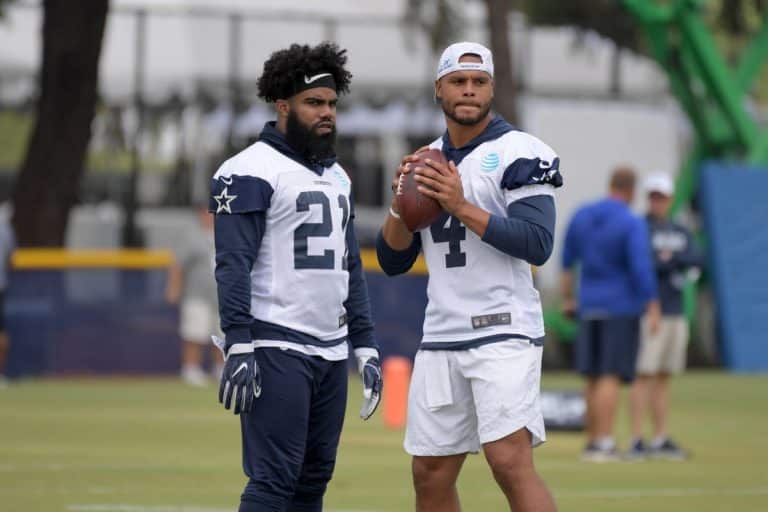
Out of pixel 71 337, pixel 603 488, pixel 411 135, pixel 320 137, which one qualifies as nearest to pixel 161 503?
pixel 603 488

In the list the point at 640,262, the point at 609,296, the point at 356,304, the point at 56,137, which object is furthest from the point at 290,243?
the point at 56,137

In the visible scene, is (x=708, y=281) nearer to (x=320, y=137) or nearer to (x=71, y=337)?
(x=71, y=337)

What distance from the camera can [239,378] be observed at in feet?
23.6

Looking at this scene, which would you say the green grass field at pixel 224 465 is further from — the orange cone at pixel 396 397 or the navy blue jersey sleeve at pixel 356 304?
the navy blue jersey sleeve at pixel 356 304

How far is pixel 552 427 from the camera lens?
16.2 m

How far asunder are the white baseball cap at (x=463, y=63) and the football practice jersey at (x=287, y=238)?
2.20 feet

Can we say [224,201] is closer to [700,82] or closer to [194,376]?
[194,376]

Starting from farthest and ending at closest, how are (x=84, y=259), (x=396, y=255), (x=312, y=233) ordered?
1. (x=84, y=259)
2. (x=396, y=255)
3. (x=312, y=233)

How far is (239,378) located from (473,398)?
3.13ft

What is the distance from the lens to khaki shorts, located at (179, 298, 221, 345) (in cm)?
2159

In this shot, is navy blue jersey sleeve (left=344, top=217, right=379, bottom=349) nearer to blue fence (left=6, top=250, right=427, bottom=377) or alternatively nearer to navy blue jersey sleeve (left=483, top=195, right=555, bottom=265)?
navy blue jersey sleeve (left=483, top=195, right=555, bottom=265)

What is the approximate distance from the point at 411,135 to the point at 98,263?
8.01 meters

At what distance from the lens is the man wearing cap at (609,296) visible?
13500 mm

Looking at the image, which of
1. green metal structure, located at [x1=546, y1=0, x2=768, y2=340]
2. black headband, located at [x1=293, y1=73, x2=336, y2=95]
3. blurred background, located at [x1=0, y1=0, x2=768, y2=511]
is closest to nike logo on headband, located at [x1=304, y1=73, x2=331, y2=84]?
black headband, located at [x1=293, y1=73, x2=336, y2=95]
